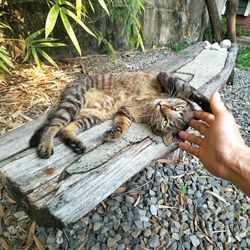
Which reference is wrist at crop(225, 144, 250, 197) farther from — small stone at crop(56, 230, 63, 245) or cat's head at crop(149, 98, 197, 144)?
small stone at crop(56, 230, 63, 245)

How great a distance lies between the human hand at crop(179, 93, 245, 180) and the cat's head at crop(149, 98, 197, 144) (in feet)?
0.63

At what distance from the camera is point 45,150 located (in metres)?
1.55

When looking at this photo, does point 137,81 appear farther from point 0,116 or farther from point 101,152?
point 0,116

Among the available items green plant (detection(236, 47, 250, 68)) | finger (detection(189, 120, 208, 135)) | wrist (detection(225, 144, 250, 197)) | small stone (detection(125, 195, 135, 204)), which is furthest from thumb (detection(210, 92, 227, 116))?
green plant (detection(236, 47, 250, 68))

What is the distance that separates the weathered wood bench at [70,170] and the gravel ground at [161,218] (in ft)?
1.42

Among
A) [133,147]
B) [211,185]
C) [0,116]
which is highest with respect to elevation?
[133,147]

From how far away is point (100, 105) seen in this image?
2.05m

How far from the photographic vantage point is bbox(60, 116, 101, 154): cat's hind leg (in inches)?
63.1

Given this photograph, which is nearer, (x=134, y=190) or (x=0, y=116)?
(x=134, y=190)

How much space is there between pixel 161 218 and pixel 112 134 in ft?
2.25

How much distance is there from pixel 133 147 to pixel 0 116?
1451mm

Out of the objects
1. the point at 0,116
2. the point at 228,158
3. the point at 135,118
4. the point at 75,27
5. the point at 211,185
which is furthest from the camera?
the point at 75,27

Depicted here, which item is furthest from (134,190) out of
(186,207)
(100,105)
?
(100,105)

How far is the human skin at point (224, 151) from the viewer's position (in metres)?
1.33
